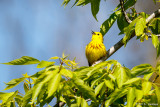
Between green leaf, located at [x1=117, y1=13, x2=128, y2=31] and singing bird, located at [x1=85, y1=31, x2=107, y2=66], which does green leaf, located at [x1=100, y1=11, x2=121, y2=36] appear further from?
singing bird, located at [x1=85, y1=31, x2=107, y2=66]

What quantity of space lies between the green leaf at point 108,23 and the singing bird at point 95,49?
4.82 ft

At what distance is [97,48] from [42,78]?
8.85 feet

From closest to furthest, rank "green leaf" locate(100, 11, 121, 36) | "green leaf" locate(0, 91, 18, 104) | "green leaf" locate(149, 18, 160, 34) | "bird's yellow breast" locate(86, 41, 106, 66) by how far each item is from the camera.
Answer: "green leaf" locate(0, 91, 18, 104) < "green leaf" locate(149, 18, 160, 34) < "green leaf" locate(100, 11, 121, 36) < "bird's yellow breast" locate(86, 41, 106, 66)

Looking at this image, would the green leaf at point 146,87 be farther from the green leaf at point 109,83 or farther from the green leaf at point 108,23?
the green leaf at point 108,23

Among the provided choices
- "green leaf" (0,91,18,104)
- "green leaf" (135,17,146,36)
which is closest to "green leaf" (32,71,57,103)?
"green leaf" (0,91,18,104)

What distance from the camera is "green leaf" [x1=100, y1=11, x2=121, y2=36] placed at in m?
2.83

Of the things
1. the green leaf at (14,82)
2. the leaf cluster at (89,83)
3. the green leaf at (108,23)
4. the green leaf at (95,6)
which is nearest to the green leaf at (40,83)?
the leaf cluster at (89,83)

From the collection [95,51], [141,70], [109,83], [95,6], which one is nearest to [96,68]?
[109,83]

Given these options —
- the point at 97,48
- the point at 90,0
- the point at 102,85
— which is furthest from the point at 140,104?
the point at 97,48

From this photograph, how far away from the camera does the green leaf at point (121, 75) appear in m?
1.74

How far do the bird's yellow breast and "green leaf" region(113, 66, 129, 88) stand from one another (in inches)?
98.0

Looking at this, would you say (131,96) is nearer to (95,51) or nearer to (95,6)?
(95,6)

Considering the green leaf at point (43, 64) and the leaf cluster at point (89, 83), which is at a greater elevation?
the green leaf at point (43, 64)

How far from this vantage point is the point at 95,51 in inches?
171
